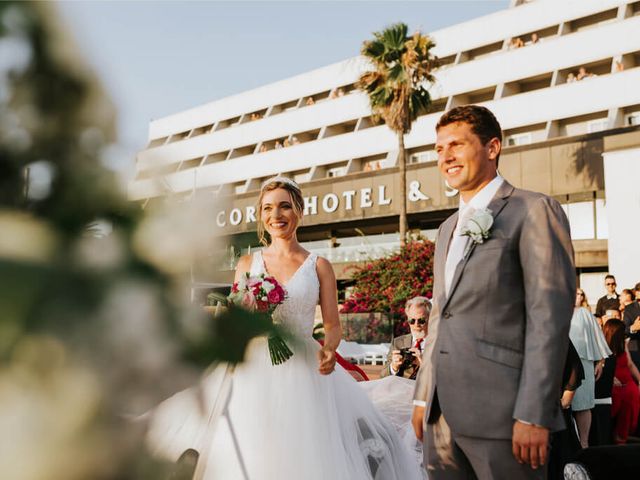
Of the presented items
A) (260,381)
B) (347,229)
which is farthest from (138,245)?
(347,229)

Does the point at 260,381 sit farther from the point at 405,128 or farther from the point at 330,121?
the point at 330,121

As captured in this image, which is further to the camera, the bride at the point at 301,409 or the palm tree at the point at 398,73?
the palm tree at the point at 398,73

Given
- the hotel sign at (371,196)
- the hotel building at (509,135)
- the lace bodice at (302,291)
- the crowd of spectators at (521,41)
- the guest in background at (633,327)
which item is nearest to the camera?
the lace bodice at (302,291)

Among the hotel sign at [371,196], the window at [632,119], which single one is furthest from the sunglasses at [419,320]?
the window at [632,119]

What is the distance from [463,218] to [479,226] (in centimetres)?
23

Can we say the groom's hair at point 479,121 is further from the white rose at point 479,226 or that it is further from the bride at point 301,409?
the bride at point 301,409

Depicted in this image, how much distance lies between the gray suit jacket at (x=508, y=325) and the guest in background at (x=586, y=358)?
16.4ft

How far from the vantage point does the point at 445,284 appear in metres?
2.66

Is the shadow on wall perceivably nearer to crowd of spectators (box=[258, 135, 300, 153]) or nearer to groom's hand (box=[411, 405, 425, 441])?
crowd of spectators (box=[258, 135, 300, 153])

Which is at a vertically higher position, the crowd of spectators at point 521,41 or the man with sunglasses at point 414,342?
the crowd of spectators at point 521,41

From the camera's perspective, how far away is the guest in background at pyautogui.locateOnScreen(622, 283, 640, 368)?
10.0 metres

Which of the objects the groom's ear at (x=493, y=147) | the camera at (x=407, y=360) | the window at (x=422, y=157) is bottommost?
the camera at (x=407, y=360)

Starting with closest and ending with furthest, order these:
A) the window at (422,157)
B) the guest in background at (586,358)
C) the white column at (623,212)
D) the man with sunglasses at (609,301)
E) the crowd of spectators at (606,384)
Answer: the guest in background at (586,358) → the crowd of spectators at (606,384) → the man with sunglasses at (609,301) → the white column at (623,212) → the window at (422,157)

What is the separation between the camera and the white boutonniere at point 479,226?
96.3 inches
